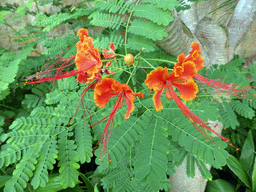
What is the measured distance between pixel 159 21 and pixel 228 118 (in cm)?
103

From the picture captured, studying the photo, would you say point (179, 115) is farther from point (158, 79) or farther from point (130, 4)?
point (130, 4)

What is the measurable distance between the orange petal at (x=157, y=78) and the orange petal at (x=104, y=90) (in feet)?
0.49

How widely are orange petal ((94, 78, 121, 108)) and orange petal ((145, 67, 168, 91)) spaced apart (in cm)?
15

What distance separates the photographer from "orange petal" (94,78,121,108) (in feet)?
2.38

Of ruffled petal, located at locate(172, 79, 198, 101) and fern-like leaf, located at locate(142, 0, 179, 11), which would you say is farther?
fern-like leaf, located at locate(142, 0, 179, 11)

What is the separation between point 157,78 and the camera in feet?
2.32

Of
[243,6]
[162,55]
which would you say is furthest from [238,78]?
[243,6]

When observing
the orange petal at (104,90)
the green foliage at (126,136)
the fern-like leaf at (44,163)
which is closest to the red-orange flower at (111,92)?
the orange petal at (104,90)

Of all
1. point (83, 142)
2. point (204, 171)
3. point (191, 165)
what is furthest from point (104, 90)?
point (204, 171)

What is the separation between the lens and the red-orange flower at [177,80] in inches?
26.5

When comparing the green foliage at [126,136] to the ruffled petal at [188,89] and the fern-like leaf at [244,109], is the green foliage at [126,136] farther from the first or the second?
the ruffled petal at [188,89]

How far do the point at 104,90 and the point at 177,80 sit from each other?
1.11 ft

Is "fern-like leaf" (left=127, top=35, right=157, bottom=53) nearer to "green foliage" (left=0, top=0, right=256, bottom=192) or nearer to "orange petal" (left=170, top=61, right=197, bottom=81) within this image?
"green foliage" (left=0, top=0, right=256, bottom=192)

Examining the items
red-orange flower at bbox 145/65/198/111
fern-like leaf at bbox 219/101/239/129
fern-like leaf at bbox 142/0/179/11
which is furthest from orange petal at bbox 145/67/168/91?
fern-like leaf at bbox 219/101/239/129
